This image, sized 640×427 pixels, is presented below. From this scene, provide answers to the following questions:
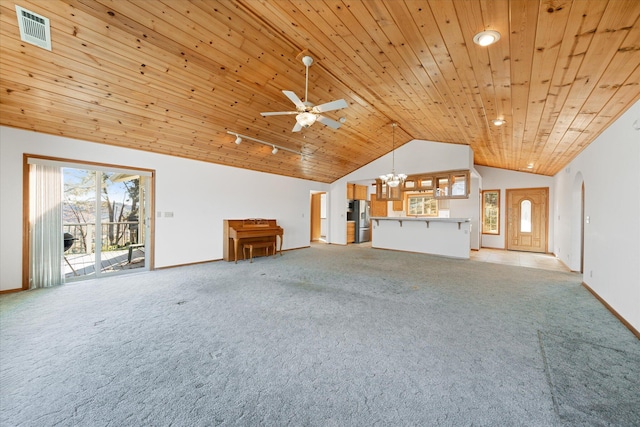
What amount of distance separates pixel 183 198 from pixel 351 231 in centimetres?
617

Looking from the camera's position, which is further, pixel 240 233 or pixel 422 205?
pixel 422 205

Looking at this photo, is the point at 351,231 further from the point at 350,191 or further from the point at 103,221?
the point at 103,221

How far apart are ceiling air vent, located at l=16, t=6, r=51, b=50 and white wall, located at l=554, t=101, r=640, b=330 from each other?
5.86m

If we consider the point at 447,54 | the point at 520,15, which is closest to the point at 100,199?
the point at 447,54

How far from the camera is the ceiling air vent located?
2.30 metres

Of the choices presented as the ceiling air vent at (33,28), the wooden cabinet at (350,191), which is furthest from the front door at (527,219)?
the ceiling air vent at (33,28)

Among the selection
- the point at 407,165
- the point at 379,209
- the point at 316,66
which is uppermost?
the point at 316,66

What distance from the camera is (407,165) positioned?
7562 millimetres

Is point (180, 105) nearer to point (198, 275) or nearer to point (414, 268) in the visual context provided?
point (198, 275)

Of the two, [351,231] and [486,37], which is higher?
[486,37]

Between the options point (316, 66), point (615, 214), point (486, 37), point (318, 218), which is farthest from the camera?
point (318, 218)

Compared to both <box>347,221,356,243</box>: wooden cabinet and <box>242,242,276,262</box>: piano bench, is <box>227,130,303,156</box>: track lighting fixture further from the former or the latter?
<box>347,221,356,243</box>: wooden cabinet

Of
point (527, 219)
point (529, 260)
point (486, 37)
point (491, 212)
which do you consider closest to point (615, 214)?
point (486, 37)

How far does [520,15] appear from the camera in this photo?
183 cm
